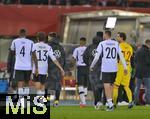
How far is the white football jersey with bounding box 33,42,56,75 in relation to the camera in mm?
22578

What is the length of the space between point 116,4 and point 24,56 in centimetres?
1638

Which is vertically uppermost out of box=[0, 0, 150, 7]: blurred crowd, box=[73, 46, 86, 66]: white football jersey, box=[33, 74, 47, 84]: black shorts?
box=[0, 0, 150, 7]: blurred crowd

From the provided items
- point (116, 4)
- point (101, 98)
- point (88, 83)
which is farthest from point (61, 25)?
point (101, 98)

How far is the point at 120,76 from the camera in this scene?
73.0 feet

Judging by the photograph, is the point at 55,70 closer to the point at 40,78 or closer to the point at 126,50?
the point at 40,78

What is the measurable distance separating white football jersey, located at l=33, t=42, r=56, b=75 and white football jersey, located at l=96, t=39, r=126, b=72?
6.47 ft

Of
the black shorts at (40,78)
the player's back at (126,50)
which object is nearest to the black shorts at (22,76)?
the black shorts at (40,78)

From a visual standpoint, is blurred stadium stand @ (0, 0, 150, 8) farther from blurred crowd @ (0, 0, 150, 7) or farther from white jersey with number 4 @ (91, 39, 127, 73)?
white jersey with number 4 @ (91, 39, 127, 73)

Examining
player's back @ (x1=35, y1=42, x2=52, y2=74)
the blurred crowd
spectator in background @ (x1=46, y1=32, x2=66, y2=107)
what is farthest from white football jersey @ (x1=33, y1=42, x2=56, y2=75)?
the blurred crowd

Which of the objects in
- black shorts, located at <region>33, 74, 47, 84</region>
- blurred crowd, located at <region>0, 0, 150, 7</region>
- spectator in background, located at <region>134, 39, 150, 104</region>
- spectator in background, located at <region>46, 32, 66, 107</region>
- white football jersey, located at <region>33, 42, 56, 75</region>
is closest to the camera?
white football jersey, located at <region>33, 42, 56, 75</region>

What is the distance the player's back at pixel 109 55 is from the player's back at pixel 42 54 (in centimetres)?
216

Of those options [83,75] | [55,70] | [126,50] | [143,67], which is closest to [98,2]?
[143,67]

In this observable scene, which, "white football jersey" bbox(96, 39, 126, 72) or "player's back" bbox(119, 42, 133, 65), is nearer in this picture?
"white football jersey" bbox(96, 39, 126, 72)

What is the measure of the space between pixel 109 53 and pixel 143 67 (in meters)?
4.91
